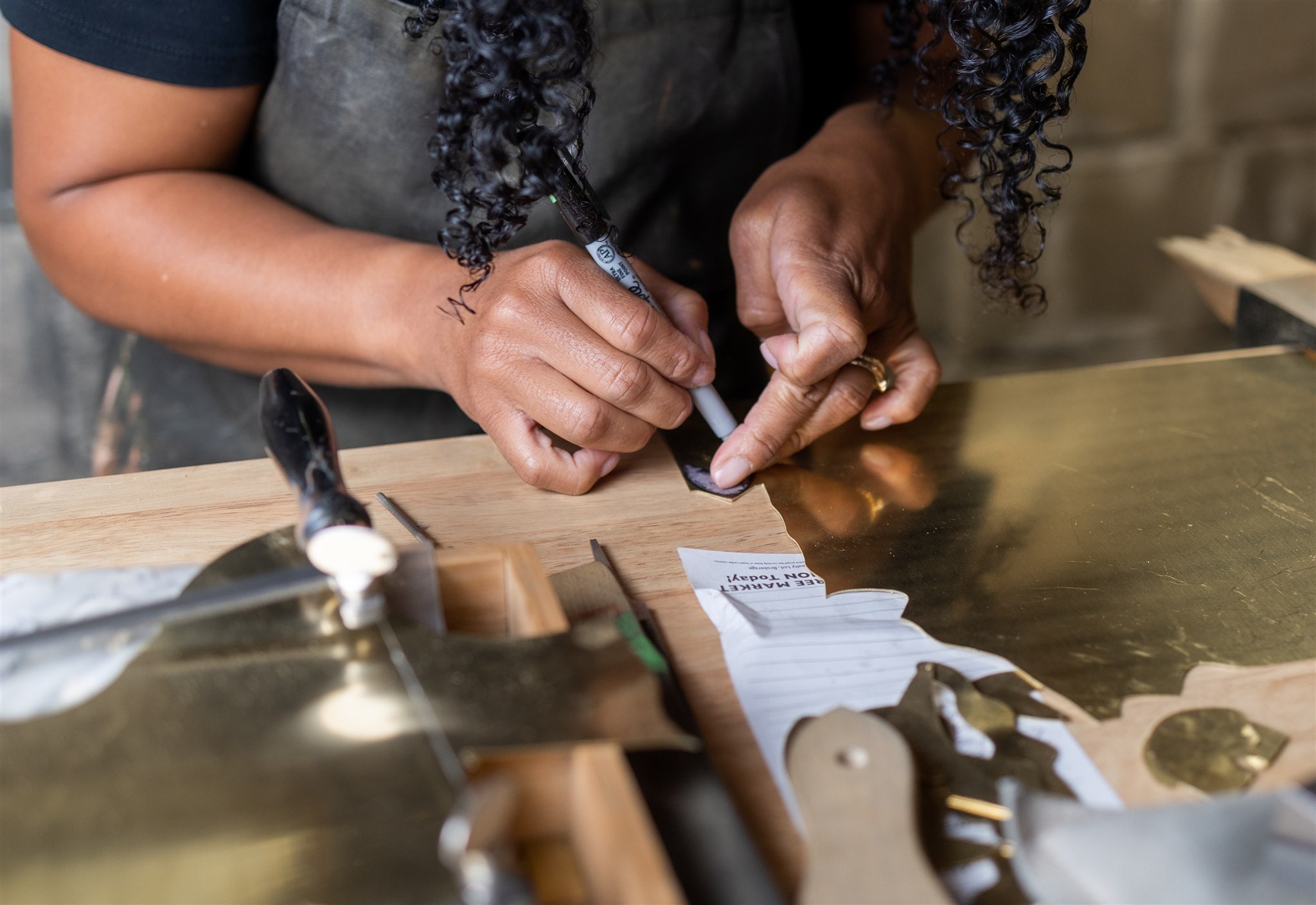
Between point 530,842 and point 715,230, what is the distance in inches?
31.8

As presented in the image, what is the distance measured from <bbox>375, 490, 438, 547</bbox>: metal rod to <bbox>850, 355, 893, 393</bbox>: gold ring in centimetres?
34

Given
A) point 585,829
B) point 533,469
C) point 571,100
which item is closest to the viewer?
point 585,829

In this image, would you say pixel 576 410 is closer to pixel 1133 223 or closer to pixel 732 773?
pixel 732 773

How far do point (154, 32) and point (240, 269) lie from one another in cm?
19

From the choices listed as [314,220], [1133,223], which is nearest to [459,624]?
[314,220]

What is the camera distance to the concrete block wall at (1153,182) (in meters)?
2.10

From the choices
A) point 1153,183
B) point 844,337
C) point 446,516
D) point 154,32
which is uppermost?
point 154,32

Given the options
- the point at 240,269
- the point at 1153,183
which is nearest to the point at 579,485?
the point at 240,269

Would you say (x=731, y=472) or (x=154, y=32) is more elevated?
(x=154, y=32)

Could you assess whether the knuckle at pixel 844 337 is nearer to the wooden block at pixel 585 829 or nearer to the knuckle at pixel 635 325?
the knuckle at pixel 635 325

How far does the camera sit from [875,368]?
80 centimetres

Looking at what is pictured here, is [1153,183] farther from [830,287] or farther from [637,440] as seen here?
[637,440]

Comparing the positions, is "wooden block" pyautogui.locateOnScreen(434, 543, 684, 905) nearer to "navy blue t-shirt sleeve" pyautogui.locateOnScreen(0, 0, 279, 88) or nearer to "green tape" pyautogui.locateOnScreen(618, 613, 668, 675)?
→ "green tape" pyautogui.locateOnScreen(618, 613, 668, 675)

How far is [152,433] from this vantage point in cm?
116
